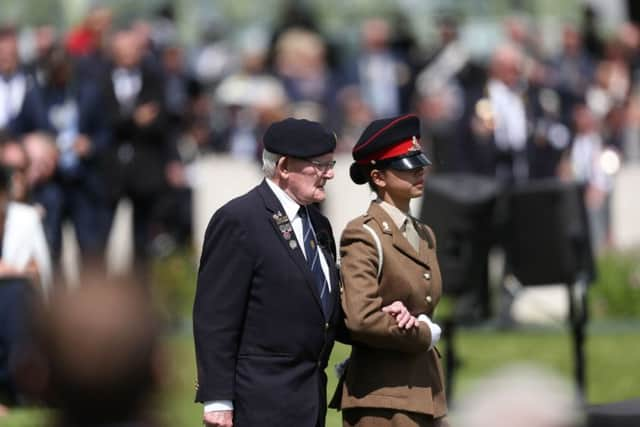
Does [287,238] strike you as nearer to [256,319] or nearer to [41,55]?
[256,319]

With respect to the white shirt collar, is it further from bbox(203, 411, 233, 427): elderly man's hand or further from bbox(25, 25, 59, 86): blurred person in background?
bbox(25, 25, 59, 86): blurred person in background

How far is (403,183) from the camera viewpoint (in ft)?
22.5

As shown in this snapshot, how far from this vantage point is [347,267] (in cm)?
666

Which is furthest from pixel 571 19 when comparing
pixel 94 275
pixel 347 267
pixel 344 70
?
pixel 94 275

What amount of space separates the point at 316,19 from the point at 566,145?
237 inches

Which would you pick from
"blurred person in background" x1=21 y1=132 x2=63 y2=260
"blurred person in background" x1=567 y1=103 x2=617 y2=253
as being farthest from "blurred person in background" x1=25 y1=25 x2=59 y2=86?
"blurred person in background" x1=567 y1=103 x2=617 y2=253

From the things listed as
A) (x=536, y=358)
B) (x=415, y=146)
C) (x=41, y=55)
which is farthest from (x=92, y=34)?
(x=415, y=146)

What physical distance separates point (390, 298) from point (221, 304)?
0.68 m

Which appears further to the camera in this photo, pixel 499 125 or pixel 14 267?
pixel 499 125

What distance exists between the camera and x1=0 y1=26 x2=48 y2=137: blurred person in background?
50.3 feet

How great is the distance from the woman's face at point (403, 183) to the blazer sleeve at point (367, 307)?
22 centimetres

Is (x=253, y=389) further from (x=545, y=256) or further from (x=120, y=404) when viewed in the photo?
(x=545, y=256)

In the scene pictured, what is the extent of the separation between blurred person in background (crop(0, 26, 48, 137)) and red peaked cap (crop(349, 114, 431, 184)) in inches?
336

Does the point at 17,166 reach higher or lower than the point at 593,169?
higher
